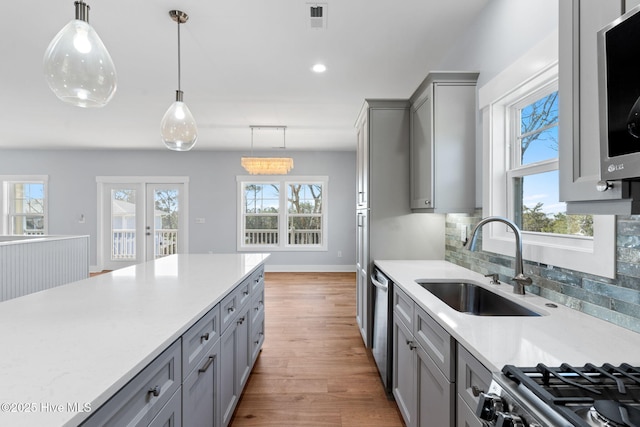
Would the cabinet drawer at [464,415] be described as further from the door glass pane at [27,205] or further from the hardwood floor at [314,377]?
the door glass pane at [27,205]

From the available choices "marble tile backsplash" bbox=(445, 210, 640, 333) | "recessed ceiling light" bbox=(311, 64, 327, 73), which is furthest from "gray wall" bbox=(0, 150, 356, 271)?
"marble tile backsplash" bbox=(445, 210, 640, 333)

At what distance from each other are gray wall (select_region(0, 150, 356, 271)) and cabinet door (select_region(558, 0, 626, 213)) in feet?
19.2

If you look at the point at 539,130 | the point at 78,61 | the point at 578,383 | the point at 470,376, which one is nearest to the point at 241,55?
the point at 78,61

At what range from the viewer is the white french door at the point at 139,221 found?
678 centimetres

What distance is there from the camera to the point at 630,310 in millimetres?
1092

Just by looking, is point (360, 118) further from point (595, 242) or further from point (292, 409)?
point (292, 409)

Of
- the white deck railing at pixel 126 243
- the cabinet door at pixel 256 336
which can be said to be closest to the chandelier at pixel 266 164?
the cabinet door at pixel 256 336

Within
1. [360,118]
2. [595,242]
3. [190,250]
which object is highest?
[360,118]

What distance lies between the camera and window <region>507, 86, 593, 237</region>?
1.60m

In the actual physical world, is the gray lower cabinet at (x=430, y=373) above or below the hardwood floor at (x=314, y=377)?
above

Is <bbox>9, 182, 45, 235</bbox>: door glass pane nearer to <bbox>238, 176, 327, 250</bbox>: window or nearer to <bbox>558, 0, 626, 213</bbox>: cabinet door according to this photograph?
<bbox>238, 176, 327, 250</bbox>: window

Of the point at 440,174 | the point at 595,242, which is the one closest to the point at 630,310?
the point at 595,242

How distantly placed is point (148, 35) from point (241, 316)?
7.43 feet

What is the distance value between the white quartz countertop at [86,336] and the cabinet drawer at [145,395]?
0.05 meters
